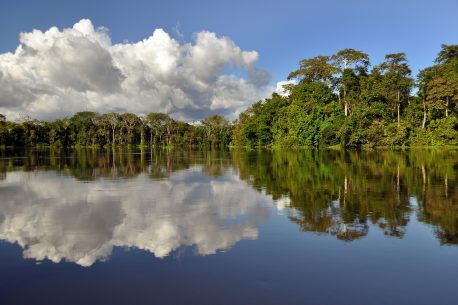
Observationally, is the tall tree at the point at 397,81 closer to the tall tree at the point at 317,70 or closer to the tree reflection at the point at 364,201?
the tall tree at the point at 317,70

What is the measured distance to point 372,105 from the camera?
57.2m

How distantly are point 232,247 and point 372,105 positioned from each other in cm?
5492

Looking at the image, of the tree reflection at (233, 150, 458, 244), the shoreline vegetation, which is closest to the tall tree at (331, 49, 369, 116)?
the shoreline vegetation

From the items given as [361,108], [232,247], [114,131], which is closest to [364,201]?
[232,247]

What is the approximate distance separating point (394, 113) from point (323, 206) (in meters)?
55.9

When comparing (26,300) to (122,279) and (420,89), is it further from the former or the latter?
(420,89)

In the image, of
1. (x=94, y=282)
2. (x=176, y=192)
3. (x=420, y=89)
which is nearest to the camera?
(x=94, y=282)

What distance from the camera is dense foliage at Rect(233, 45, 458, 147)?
54.2 m

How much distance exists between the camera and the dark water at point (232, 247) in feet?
17.8

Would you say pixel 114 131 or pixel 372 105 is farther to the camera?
pixel 114 131

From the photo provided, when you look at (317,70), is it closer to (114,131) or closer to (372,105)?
(372,105)

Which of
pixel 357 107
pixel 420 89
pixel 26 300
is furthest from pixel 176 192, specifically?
pixel 420 89

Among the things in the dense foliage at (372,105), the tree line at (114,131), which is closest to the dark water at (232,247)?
the dense foliage at (372,105)

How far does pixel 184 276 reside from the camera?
5.99 meters
